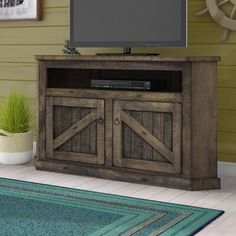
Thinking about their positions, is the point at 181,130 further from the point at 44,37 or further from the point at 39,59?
the point at 44,37

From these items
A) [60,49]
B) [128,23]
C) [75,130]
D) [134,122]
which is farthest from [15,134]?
[128,23]

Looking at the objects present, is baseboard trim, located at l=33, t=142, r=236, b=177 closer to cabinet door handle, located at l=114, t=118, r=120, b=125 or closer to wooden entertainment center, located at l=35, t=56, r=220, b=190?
wooden entertainment center, located at l=35, t=56, r=220, b=190

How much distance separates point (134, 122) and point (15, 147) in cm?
104

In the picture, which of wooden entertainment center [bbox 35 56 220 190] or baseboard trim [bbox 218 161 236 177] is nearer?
wooden entertainment center [bbox 35 56 220 190]

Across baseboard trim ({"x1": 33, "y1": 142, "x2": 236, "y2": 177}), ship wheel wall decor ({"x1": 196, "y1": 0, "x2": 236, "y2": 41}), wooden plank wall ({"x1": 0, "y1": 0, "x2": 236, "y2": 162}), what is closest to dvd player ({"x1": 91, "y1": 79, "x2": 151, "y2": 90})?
wooden plank wall ({"x1": 0, "y1": 0, "x2": 236, "y2": 162})

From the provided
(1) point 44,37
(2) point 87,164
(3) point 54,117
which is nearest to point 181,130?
(2) point 87,164

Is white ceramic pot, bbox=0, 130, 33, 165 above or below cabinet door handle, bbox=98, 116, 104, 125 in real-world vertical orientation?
below

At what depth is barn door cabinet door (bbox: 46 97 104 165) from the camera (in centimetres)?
358

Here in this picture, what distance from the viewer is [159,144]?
11.0 feet

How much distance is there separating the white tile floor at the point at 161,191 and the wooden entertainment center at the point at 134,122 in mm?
73

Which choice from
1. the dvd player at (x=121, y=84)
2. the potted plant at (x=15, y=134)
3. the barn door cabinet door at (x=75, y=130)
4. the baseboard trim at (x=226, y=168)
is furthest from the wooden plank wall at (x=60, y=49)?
the barn door cabinet door at (x=75, y=130)

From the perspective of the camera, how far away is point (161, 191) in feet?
10.8

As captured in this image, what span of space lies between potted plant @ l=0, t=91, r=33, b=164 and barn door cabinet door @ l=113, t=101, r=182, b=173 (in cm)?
84

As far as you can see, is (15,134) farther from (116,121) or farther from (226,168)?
(226,168)
